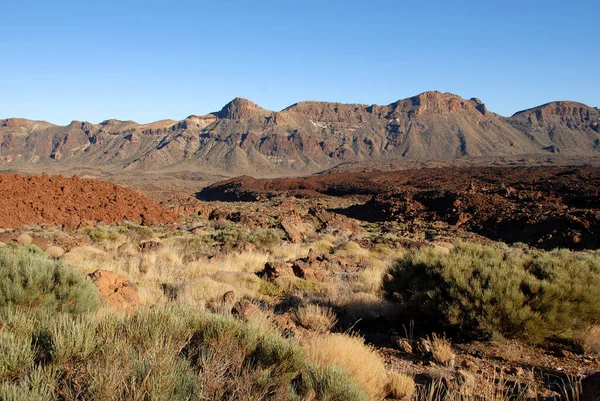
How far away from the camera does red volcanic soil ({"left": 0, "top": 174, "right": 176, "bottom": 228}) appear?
19.4 meters

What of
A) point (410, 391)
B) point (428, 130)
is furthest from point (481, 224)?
point (428, 130)

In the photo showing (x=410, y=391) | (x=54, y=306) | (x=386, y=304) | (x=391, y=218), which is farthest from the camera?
(x=391, y=218)

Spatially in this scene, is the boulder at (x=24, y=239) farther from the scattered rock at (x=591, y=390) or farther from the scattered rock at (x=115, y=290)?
the scattered rock at (x=591, y=390)

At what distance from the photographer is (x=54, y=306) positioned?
14.9ft

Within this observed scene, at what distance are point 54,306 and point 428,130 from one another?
15498 centimetres

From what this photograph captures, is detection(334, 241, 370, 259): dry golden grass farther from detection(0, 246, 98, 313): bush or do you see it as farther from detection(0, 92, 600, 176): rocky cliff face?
detection(0, 92, 600, 176): rocky cliff face

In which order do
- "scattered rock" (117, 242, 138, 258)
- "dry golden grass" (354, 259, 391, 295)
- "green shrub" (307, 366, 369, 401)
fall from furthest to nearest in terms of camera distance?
"scattered rock" (117, 242, 138, 258), "dry golden grass" (354, 259, 391, 295), "green shrub" (307, 366, 369, 401)

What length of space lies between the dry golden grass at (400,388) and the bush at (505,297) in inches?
63.8

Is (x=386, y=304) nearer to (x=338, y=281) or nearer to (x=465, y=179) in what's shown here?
(x=338, y=281)

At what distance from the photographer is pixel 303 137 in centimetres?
14862

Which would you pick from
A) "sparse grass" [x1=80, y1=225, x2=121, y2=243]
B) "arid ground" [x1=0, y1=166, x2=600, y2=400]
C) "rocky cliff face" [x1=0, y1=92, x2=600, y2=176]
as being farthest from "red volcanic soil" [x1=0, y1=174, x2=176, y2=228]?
"rocky cliff face" [x1=0, y1=92, x2=600, y2=176]

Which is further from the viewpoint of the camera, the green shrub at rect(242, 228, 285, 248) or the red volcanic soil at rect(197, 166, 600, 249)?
the red volcanic soil at rect(197, 166, 600, 249)

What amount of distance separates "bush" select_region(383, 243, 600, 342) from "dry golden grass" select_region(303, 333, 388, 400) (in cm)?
167

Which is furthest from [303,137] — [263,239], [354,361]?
[354,361]
